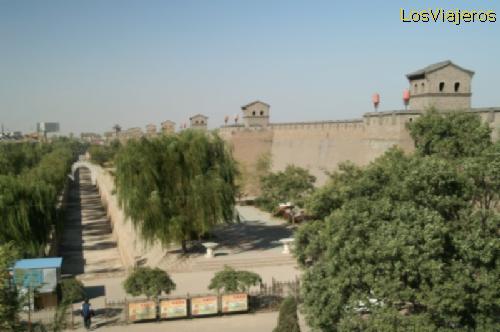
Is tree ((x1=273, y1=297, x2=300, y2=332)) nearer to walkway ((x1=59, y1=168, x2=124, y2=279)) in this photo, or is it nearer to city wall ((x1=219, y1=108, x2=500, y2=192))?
walkway ((x1=59, y1=168, x2=124, y2=279))

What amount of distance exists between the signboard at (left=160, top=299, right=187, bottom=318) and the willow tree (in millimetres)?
4610

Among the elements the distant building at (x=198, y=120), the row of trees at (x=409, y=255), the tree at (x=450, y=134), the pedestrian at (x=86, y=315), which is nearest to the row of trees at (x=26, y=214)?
the pedestrian at (x=86, y=315)

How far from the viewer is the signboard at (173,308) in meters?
11.2

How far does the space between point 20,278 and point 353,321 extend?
5008mm

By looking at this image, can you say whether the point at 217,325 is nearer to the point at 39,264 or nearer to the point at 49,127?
the point at 39,264

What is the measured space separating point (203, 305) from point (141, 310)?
1.36 metres

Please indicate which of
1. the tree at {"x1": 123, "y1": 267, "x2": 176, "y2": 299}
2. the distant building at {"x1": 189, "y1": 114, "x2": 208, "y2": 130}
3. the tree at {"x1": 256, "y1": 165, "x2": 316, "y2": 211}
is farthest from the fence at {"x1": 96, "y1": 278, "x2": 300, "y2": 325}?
the distant building at {"x1": 189, "y1": 114, "x2": 208, "y2": 130}

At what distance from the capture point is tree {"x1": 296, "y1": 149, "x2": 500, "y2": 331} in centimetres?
698

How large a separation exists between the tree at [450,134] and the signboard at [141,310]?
7.65 metres

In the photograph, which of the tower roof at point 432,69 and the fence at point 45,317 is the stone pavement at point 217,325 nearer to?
the fence at point 45,317

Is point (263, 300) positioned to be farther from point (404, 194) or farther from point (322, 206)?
point (404, 194)

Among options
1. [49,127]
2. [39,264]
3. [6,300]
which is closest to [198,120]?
[39,264]

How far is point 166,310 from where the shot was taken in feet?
36.7

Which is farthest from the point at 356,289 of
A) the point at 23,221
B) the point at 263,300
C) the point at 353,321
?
the point at 23,221
